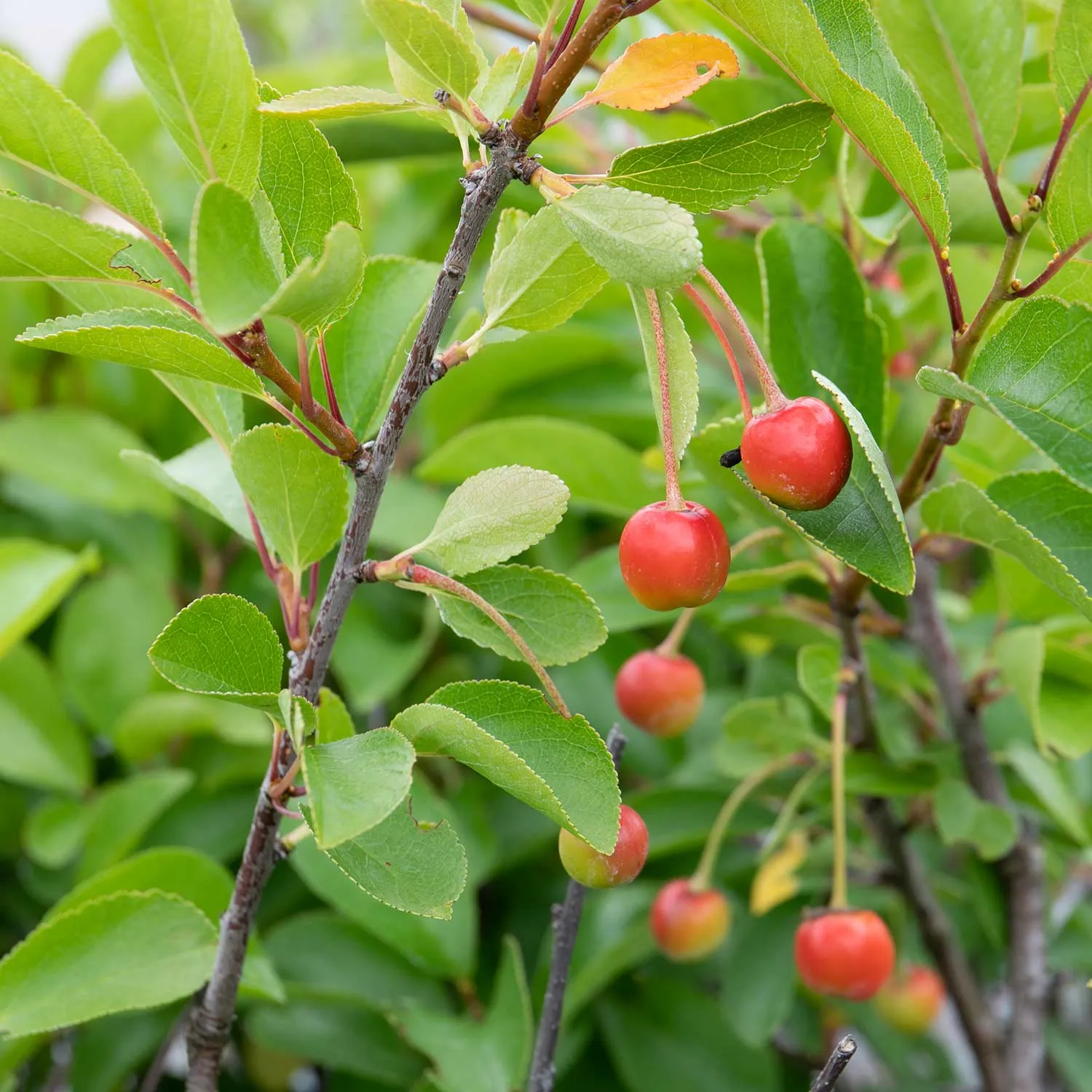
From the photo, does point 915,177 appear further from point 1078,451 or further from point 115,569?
point 115,569

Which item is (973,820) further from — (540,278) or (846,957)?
(540,278)

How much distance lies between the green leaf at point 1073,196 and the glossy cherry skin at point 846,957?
53 centimetres

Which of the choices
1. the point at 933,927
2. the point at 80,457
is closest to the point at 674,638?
the point at 933,927

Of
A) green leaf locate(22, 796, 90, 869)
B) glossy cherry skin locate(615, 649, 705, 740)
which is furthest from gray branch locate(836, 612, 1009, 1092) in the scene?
green leaf locate(22, 796, 90, 869)

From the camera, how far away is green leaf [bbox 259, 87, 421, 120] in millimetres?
508

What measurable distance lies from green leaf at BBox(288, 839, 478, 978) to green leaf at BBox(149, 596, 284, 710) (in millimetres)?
402

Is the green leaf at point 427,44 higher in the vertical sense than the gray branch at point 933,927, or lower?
higher

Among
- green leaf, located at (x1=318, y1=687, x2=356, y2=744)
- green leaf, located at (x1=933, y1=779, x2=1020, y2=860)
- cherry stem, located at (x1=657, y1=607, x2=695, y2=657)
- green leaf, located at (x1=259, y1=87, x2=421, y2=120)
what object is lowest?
green leaf, located at (x1=933, y1=779, x2=1020, y2=860)

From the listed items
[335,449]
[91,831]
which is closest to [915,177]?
[335,449]

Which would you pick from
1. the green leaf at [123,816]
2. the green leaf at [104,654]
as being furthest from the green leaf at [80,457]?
the green leaf at [123,816]

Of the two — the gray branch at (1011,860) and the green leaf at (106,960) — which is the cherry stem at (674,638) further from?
the green leaf at (106,960)

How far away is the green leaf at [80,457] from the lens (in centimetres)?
124

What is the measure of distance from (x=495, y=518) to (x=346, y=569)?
8 centimetres

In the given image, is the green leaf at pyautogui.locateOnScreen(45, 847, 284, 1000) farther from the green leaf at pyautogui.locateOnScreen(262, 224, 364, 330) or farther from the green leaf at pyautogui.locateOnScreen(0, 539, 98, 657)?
the green leaf at pyautogui.locateOnScreen(262, 224, 364, 330)
